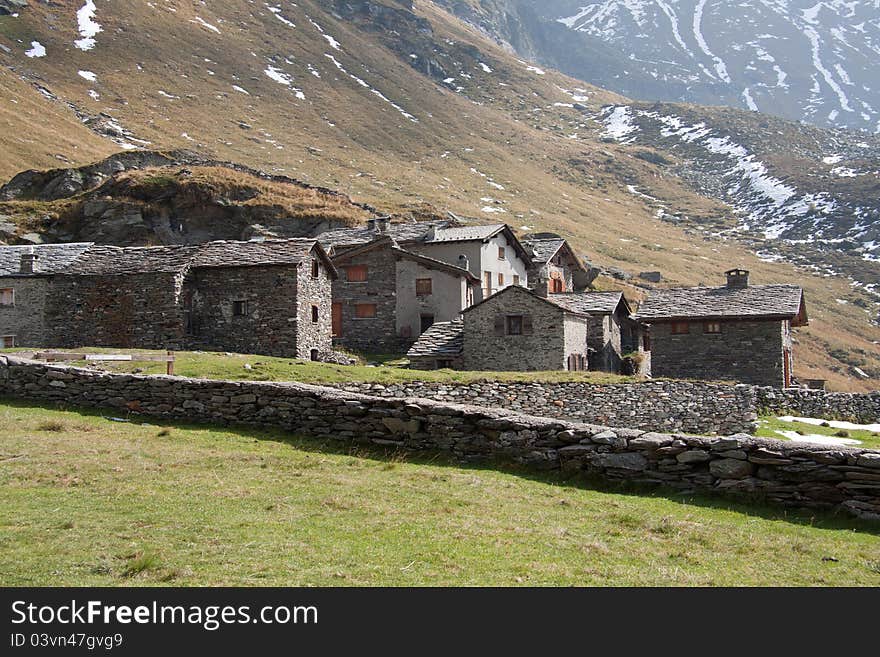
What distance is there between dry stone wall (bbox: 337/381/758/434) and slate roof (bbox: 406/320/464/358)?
1071 cm

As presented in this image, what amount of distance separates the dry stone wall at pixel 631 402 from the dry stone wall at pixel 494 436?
15313mm

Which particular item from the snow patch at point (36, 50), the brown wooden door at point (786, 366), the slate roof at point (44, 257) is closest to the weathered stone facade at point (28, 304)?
the slate roof at point (44, 257)

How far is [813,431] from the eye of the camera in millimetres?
31266

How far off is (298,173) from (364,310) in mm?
74490

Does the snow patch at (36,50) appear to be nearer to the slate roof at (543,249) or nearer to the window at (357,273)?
the slate roof at (543,249)

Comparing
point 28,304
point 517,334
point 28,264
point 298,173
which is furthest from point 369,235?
point 298,173

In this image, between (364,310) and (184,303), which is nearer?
(184,303)

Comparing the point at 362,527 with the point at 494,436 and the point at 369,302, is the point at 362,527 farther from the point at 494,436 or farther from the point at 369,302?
the point at 369,302

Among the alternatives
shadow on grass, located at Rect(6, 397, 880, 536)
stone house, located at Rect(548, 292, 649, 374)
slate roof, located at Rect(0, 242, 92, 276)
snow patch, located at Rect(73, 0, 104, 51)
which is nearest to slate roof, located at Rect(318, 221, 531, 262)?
stone house, located at Rect(548, 292, 649, 374)

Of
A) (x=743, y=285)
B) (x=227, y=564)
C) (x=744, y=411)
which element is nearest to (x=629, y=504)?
(x=227, y=564)

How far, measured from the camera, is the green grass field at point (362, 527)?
841 centimetres

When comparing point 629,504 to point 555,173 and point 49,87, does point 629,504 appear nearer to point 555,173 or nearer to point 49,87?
point 49,87

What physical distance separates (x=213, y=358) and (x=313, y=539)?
2568 cm

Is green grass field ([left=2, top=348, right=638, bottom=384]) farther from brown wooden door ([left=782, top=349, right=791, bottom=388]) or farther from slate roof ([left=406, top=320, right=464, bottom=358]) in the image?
brown wooden door ([left=782, top=349, right=791, bottom=388])
